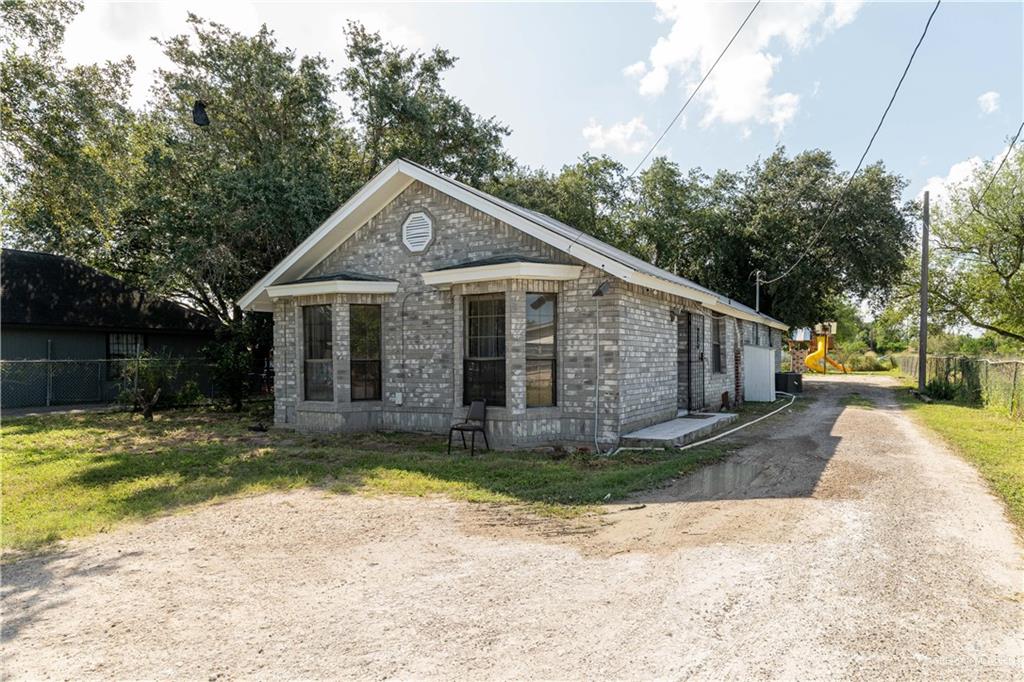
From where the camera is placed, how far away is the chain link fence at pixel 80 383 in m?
17.8

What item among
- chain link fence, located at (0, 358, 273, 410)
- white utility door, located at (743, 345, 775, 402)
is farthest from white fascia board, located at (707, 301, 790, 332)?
chain link fence, located at (0, 358, 273, 410)

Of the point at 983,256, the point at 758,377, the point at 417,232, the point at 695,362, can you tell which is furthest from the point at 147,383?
the point at 983,256

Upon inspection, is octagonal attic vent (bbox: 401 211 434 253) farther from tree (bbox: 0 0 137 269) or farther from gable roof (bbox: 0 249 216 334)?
gable roof (bbox: 0 249 216 334)

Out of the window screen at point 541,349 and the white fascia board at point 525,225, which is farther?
the window screen at point 541,349

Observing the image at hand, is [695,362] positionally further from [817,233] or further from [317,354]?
[817,233]

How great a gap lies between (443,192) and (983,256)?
89.1ft

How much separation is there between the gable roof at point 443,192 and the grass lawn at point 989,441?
531 cm

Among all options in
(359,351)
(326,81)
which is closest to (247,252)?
(326,81)

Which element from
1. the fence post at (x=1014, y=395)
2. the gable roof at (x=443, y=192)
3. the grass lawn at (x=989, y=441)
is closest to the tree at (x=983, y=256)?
the grass lawn at (x=989, y=441)

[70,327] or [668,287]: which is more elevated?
[668,287]

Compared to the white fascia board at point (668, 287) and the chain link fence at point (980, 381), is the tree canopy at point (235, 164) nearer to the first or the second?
the chain link fence at point (980, 381)

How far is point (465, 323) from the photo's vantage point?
1080 cm

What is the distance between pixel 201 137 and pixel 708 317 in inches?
663

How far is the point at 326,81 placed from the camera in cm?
1916
